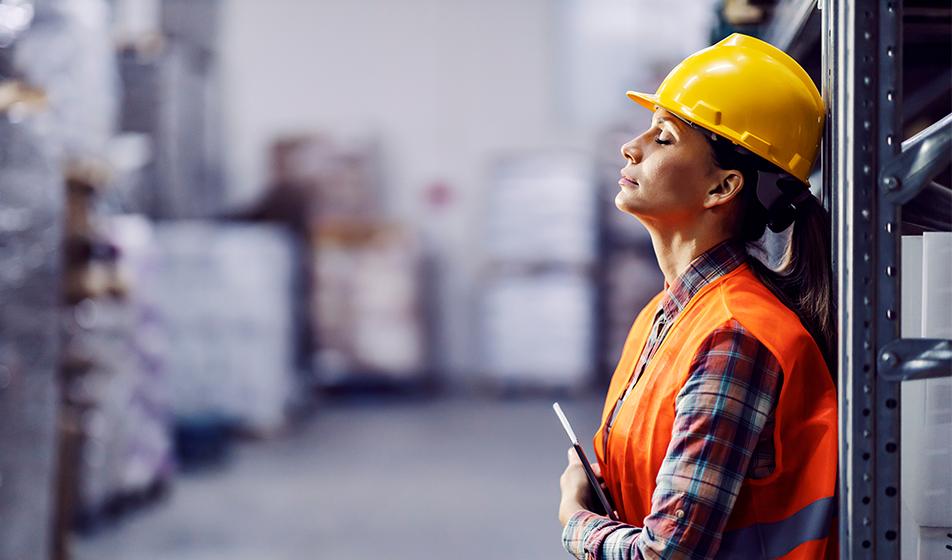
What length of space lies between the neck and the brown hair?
2.8 inches

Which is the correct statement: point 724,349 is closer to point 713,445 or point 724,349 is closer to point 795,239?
point 713,445

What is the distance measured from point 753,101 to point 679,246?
29 centimetres

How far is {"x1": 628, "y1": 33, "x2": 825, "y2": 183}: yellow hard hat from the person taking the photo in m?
1.69

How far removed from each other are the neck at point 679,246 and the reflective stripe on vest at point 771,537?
0.48 meters

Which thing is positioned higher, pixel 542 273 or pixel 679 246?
pixel 679 246

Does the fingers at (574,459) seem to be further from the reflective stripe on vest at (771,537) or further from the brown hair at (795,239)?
the brown hair at (795,239)

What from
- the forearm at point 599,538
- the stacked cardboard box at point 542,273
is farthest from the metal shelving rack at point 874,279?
the stacked cardboard box at point 542,273

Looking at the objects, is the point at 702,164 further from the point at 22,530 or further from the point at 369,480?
the point at 369,480

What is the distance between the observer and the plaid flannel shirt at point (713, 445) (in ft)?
4.92

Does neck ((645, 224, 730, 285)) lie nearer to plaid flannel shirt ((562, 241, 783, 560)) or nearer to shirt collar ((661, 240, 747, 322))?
shirt collar ((661, 240, 747, 322))

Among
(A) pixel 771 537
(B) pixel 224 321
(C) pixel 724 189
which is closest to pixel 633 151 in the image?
(C) pixel 724 189

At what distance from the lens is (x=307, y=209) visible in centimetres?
1055

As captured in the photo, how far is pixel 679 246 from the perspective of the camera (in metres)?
1.79

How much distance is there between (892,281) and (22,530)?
132 inches
